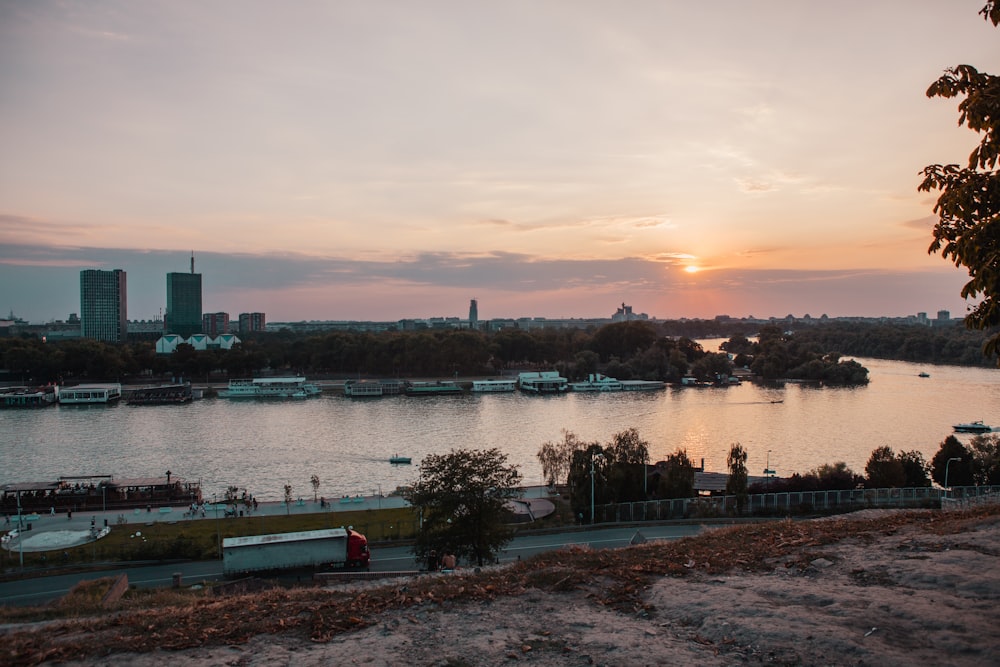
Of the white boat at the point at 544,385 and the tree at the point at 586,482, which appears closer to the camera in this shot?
the tree at the point at 586,482

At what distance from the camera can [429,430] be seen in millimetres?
24266

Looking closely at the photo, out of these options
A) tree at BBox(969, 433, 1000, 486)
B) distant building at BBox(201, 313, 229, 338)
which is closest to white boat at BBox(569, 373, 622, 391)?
tree at BBox(969, 433, 1000, 486)

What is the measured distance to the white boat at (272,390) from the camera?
36.5 metres

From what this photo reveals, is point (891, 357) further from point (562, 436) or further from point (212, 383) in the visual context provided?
point (212, 383)

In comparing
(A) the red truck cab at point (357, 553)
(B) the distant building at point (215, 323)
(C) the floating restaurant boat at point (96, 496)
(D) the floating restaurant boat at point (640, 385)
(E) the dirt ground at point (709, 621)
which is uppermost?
(B) the distant building at point (215, 323)

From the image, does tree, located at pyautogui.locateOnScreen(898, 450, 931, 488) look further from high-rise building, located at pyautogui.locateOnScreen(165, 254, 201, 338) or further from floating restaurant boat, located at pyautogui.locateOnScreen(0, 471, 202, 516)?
high-rise building, located at pyautogui.locateOnScreen(165, 254, 201, 338)

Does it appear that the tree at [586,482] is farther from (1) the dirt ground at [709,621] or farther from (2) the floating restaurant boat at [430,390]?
(2) the floating restaurant boat at [430,390]

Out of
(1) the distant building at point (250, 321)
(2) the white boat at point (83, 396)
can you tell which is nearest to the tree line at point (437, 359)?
(2) the white boat at point (83, 396)

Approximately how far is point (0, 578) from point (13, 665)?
350 inches

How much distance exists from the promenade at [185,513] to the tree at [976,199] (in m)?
10.3

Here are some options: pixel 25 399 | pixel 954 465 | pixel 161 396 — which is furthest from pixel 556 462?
pixel 25 399

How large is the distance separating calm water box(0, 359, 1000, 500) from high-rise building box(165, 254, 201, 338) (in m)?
58.3

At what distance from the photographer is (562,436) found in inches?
874

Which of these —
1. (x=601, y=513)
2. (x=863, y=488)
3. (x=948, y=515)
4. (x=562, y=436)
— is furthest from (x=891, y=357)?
(x=948, y=515)
